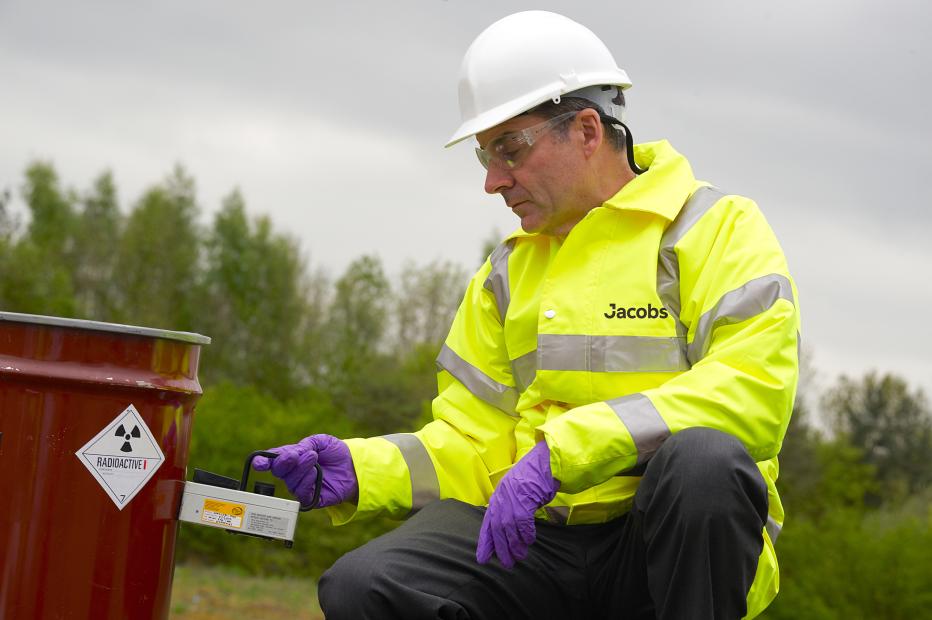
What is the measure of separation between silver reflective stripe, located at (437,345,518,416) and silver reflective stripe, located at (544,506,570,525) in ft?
1.19

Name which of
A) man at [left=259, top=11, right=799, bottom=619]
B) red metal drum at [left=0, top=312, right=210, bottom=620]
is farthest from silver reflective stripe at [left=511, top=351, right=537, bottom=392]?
red metal drum at [left=0, top=312, right=210, bottom=620]

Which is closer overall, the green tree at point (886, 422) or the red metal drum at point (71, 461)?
the red metal drum at point (71, 461)

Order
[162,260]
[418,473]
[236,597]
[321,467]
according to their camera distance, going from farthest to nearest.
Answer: [162,260]
[236,597]
[418,473]
[321,467]

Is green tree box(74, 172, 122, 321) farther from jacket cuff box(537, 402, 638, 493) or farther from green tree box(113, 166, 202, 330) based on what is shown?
jacket cuff box(537, 402, 638, 493)

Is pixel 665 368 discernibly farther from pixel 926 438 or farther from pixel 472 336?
pixel 926 438

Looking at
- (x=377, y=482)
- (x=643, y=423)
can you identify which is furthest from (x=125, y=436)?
(x=643, y=423)

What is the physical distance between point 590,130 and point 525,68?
0.24 meters

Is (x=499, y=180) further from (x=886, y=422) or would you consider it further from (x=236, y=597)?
(x=886, y=422)

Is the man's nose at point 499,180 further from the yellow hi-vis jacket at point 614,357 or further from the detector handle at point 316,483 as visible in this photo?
the detector handle at point 316,483

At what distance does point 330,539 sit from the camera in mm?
10336

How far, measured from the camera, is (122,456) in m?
2.61

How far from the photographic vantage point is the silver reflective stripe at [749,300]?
2.66m

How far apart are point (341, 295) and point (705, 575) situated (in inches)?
707

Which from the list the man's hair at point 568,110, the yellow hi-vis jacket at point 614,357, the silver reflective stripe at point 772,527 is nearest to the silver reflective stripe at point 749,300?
the yellow hi-vis jacket at point 614,357
